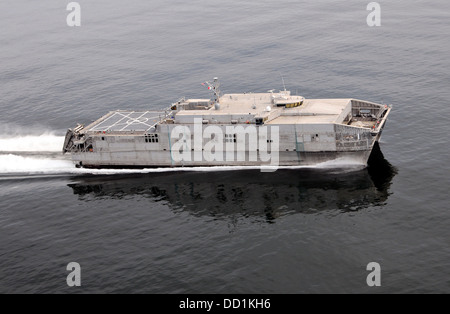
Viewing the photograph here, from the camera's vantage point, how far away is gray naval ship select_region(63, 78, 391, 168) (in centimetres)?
7800

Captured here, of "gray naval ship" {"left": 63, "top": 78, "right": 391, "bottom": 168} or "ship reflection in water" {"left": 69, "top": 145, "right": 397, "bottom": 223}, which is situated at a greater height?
"gray naval ship" {"left": 63, "top": 78, "right": 391, "bottom": 168}

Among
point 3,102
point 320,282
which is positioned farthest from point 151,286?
point 3,102

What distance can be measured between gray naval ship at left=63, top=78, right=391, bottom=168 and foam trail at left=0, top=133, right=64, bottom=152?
620 centimetres

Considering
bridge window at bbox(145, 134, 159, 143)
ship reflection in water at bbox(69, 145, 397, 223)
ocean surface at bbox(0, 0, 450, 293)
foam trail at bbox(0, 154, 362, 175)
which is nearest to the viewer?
ocean surface at bbox(0, 0, 450, 293)

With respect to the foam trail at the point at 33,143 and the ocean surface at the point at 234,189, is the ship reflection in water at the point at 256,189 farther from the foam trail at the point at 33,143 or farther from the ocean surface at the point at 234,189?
the foam trail at the point at 33,143

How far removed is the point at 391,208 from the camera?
211ft

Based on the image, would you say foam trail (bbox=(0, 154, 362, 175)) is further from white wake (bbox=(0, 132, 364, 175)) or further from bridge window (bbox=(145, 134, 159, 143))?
bridge window (bbox=(145, 134, 159, 143))

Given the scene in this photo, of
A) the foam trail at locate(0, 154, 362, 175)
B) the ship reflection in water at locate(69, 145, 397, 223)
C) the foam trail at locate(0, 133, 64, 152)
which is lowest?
the ship reflection in water at locate(69, 145, 397, 223)

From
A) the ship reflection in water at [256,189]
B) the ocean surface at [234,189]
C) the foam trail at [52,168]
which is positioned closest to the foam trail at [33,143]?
the ocean surface at [234,189]

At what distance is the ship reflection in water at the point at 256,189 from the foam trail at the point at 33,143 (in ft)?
45.6

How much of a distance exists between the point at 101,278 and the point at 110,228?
1172 centimetres

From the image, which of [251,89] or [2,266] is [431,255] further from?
[251,89]

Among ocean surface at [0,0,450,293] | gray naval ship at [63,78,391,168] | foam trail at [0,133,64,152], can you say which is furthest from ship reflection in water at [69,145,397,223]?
foam trail at [0,133,64,152]

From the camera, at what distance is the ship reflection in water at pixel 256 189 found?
2665 inches
